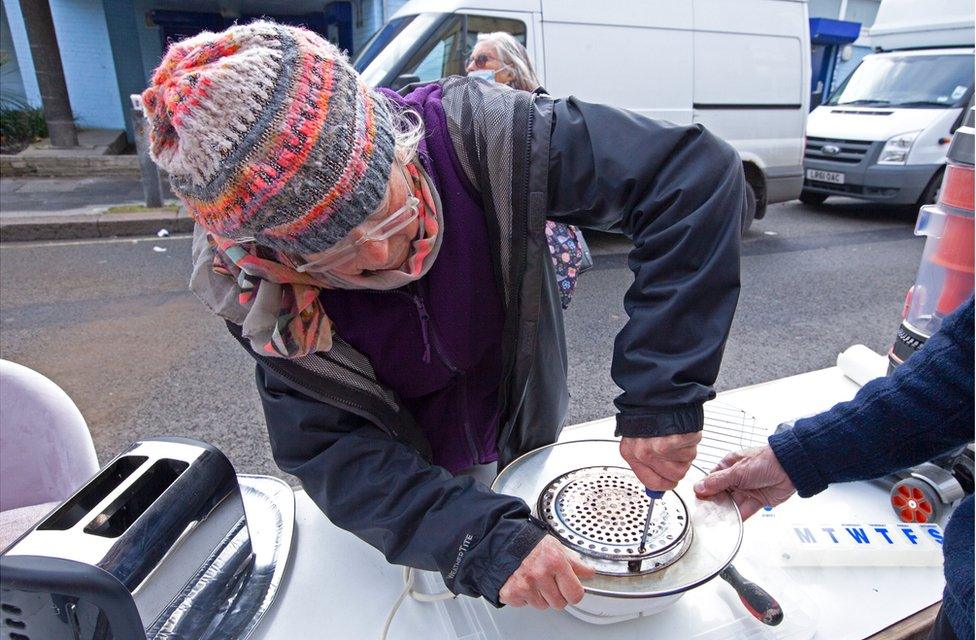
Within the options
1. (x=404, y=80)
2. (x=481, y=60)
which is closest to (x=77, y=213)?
(x=404, y=80)

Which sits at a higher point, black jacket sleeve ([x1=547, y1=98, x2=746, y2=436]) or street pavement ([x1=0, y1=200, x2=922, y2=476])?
black jacket sleeve ([x1=547, y1=98, x2=746, y2=436])

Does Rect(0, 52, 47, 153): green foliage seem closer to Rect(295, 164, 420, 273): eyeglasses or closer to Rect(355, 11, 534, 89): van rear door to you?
Rect(355, 11, 534, 89): van rear door

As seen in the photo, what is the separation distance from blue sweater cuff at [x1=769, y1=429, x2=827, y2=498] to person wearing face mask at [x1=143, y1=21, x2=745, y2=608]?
24 centimetres

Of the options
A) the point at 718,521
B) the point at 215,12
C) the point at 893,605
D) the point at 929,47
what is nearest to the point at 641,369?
the point at 718,521

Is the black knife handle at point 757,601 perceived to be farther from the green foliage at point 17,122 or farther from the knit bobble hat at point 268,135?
the green foliage at point 17,122

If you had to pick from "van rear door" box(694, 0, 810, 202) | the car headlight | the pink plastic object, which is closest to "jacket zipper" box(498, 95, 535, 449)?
the pink plastic object

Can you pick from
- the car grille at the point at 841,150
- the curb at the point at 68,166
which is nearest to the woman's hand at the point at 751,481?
the car grille at the point at 841,150

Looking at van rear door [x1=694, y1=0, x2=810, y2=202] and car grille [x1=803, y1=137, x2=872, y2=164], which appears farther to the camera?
car grille [x1=803, y1=137, x2=872, y2=164]

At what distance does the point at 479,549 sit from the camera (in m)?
0.85

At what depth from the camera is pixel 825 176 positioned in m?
7.10

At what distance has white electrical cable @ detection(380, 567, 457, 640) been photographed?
927 millimetres

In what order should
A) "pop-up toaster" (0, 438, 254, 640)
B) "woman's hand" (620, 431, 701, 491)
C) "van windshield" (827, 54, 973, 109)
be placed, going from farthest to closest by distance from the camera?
"van windshield" (827, 54, 973, 109)
"woman's hand" (620, 431, 701, 491)
"pop-up toaster" (0, 438, 254, 640)

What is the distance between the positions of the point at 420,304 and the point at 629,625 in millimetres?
593

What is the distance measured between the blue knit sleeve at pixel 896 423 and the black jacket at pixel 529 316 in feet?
0.87
